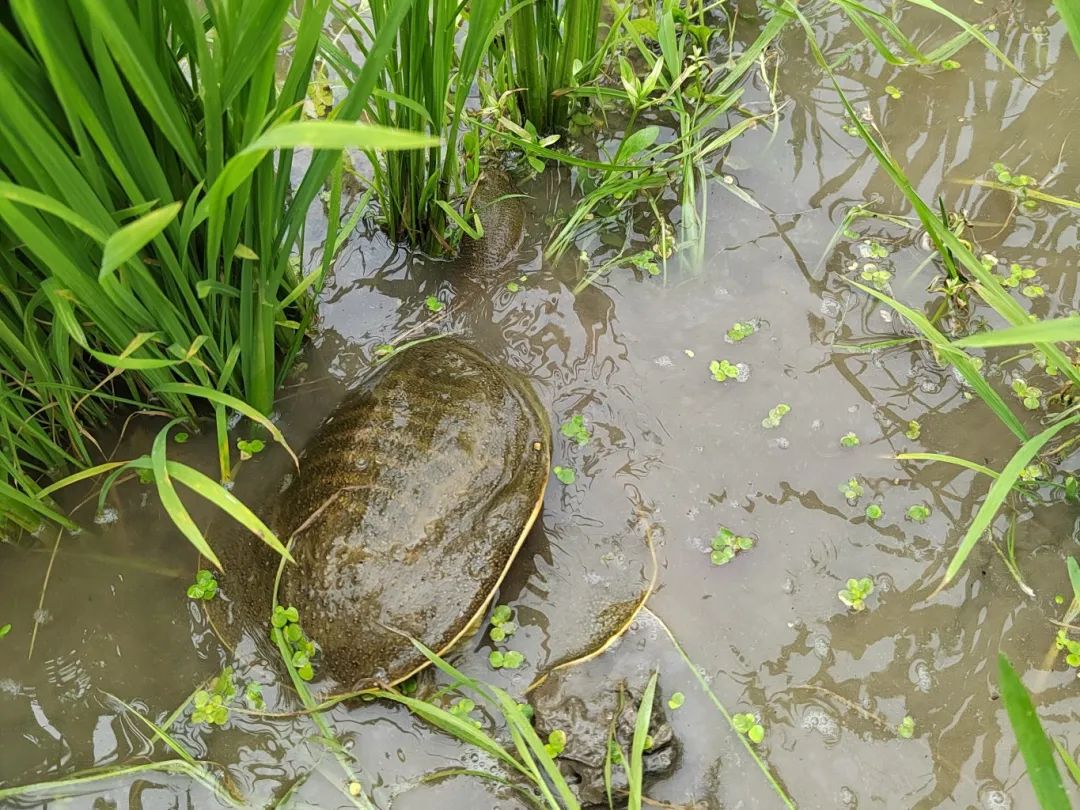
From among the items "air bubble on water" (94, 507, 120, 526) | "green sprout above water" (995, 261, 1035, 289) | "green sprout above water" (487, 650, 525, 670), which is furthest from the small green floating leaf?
"green sprout above water" (995, 261, 1035, 289)

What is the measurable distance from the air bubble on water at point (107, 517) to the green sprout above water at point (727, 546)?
1.70 m

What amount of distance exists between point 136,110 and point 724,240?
183 cm

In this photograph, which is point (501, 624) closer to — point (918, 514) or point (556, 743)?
point (556, 743)

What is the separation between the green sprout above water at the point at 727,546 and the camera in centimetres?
218

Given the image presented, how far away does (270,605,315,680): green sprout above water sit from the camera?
1.94 metres

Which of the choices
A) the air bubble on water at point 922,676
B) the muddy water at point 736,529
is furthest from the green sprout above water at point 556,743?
the air bubble on water at point 922,676

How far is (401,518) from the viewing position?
1.94m

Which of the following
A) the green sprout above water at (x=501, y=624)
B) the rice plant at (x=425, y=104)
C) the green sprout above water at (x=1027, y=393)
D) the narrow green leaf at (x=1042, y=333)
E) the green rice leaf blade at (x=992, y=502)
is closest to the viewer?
the narrow green leaf at (x=1042, y=333)

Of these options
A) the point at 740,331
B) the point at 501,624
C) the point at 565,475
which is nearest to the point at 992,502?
the point at 740,331

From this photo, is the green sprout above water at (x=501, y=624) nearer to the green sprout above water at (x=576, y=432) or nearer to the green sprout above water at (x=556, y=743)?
the green sprout above water at (x=556, y=743)

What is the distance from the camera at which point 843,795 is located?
6.22 ft

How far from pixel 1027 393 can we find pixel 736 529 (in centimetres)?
100

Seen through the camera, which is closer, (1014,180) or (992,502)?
(992,502)

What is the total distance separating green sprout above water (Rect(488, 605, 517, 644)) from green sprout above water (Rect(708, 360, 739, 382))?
3.19 ft
